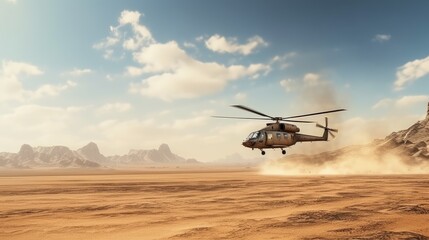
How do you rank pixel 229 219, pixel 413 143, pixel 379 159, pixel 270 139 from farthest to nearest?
pixel 413 143
pixel 379 159
pixel 270 139
pixel 229 219

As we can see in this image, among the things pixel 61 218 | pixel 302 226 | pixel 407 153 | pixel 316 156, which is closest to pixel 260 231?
pixel 302 226


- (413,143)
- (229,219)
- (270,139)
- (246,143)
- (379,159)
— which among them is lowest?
(229,219)

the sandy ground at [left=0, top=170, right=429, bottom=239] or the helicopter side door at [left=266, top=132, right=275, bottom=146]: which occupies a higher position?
the helicopter side door at [left=266, top=132, right=275, bottom=146]

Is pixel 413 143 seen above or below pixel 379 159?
above

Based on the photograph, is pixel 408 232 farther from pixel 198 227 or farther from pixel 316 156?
pixel 316 156

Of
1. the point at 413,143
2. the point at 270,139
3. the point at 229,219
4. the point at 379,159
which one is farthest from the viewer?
the point at 413,143

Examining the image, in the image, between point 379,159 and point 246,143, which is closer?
point 246,143

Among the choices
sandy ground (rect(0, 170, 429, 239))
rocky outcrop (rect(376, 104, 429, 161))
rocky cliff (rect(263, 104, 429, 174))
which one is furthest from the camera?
rocky outcrop (rect(376, 104, 429, 161))

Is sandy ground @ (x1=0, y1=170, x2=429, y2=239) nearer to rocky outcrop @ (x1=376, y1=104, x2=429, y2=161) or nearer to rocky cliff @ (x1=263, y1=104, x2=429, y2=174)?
rocky cliff @ (x1=263, y1=104, x2=429, y2=174)

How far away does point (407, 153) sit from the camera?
189 feet

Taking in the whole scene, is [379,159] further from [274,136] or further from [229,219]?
[229,219]

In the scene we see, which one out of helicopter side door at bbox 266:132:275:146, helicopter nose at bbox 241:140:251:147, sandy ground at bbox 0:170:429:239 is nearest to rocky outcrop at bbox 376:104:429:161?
helicopter side door at bbox 266:132:275:146

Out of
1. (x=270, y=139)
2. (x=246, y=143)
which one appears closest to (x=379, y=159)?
(x=270, y=139)

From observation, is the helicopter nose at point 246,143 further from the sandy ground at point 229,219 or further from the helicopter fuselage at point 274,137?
the sandy ground at point 229,219
